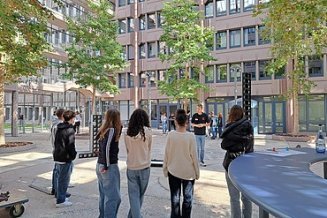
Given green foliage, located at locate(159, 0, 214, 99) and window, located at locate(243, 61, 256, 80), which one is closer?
green foliage, located at locate(159, 0, 214, 99)

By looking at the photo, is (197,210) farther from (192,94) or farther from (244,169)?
(192,94)

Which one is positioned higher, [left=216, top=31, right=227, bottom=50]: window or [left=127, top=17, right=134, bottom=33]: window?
[left=127, top=17, right=134, bottom=33]: window

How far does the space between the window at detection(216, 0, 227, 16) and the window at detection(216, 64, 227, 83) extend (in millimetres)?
4764

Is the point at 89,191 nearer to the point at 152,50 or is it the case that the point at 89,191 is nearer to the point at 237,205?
the point at 237,205

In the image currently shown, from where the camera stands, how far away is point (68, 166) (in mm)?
5637

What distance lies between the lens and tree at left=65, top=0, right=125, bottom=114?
21312 mm

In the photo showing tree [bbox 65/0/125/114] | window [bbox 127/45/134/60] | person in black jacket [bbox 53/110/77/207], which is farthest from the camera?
window [bbox 127/45/134/60]

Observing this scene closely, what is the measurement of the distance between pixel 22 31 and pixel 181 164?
25.1 feet

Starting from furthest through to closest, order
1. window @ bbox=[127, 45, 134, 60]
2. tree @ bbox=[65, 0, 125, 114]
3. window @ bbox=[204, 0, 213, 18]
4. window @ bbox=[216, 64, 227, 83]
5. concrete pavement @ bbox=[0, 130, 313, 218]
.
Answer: window @ bbox=[127, 45, 134, 60] → window @ bbox=[204, 0, 213, 18] → window @ bbox=[216, 64, 227, 83] → tree @ bbox=[65, 0, 125, 114] → concrete pavement @ bbox=[0, 130, 313, 218]

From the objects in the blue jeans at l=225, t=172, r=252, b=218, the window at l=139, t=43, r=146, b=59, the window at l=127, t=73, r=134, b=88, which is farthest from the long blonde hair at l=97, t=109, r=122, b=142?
the window at l=127, t=73, r=134, b=88

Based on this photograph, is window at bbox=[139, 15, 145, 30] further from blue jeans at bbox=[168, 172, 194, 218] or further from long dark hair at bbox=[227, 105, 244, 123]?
blue jeans at bbox=[168, 172, 194, 218]

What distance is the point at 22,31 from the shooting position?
9539 millimetres

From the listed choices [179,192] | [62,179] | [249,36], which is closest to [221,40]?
[249,36]

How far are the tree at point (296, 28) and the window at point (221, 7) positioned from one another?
7869mm
